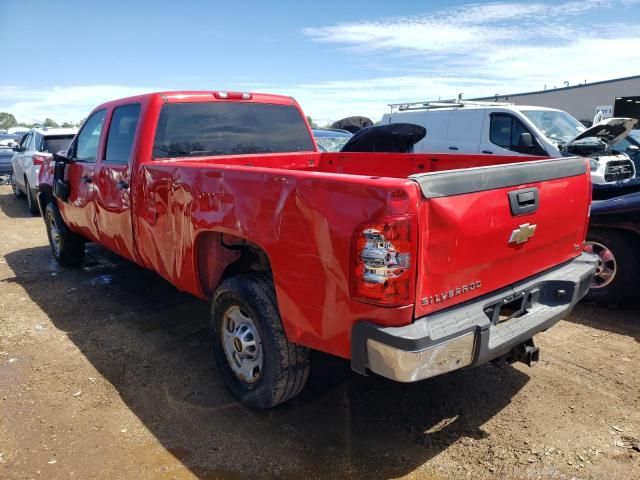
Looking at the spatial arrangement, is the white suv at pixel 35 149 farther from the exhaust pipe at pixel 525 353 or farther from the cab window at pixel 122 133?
the exhaust pipe at pixel 525 353

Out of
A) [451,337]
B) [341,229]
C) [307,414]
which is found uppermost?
[341,229]

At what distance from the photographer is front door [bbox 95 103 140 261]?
423 centimetres

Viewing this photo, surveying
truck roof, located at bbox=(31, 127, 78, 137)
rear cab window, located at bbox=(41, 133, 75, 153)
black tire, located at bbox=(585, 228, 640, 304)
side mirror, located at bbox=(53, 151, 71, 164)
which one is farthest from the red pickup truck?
truck roof, located at bbox=(31, 127, 78, 137)

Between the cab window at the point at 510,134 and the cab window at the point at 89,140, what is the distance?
20.1 ft

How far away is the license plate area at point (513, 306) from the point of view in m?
2.67

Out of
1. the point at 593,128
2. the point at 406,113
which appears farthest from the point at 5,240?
the point at 593,128

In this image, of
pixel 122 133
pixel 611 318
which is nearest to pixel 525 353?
pixel 611 318

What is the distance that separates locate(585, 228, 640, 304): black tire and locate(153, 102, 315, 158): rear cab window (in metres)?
2.85

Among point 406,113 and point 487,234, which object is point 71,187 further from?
point 406,113

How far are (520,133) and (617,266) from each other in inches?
172

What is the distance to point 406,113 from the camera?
10406 mm

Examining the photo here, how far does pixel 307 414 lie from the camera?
3.14 m

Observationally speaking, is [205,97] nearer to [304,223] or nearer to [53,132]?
[304,223]

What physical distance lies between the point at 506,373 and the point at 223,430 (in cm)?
203
